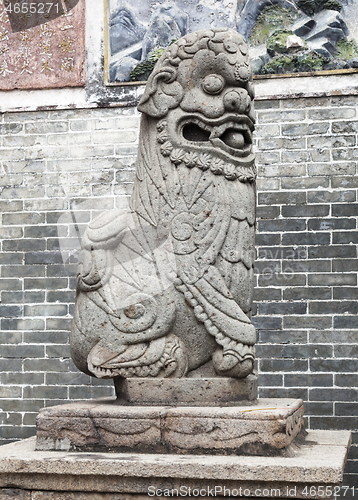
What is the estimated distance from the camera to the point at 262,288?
228 inches

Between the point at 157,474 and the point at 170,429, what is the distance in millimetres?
260

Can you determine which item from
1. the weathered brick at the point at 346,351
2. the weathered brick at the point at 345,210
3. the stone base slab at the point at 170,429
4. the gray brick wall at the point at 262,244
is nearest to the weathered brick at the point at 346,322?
the gray brick wall at the point at 262,244

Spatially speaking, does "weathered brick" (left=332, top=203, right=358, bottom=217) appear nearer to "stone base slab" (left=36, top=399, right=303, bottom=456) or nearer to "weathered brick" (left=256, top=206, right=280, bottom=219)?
"weathered brick" (left=256, top=206, right=280, bottom=219)

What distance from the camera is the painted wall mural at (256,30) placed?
6004 mm

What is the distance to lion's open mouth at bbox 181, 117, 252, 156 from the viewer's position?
3.43 m

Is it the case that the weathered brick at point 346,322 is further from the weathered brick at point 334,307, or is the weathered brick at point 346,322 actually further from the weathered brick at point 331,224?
the weathered brick at point 331,224

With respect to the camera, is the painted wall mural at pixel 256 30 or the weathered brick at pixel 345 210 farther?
the painted wall mural at pixel 256 30

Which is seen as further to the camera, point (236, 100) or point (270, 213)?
point (270, 213)

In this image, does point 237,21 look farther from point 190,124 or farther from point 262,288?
point 190,124

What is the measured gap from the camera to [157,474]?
9.15 feet

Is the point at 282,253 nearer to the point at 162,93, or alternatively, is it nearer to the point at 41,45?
the point at 162,93

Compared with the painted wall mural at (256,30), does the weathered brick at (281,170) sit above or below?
below

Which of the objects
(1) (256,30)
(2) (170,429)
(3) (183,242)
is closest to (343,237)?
(1) (256,30)

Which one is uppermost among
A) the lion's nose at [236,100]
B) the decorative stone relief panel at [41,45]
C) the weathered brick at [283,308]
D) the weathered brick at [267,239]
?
the decorative stone relief panel at [41,45]
